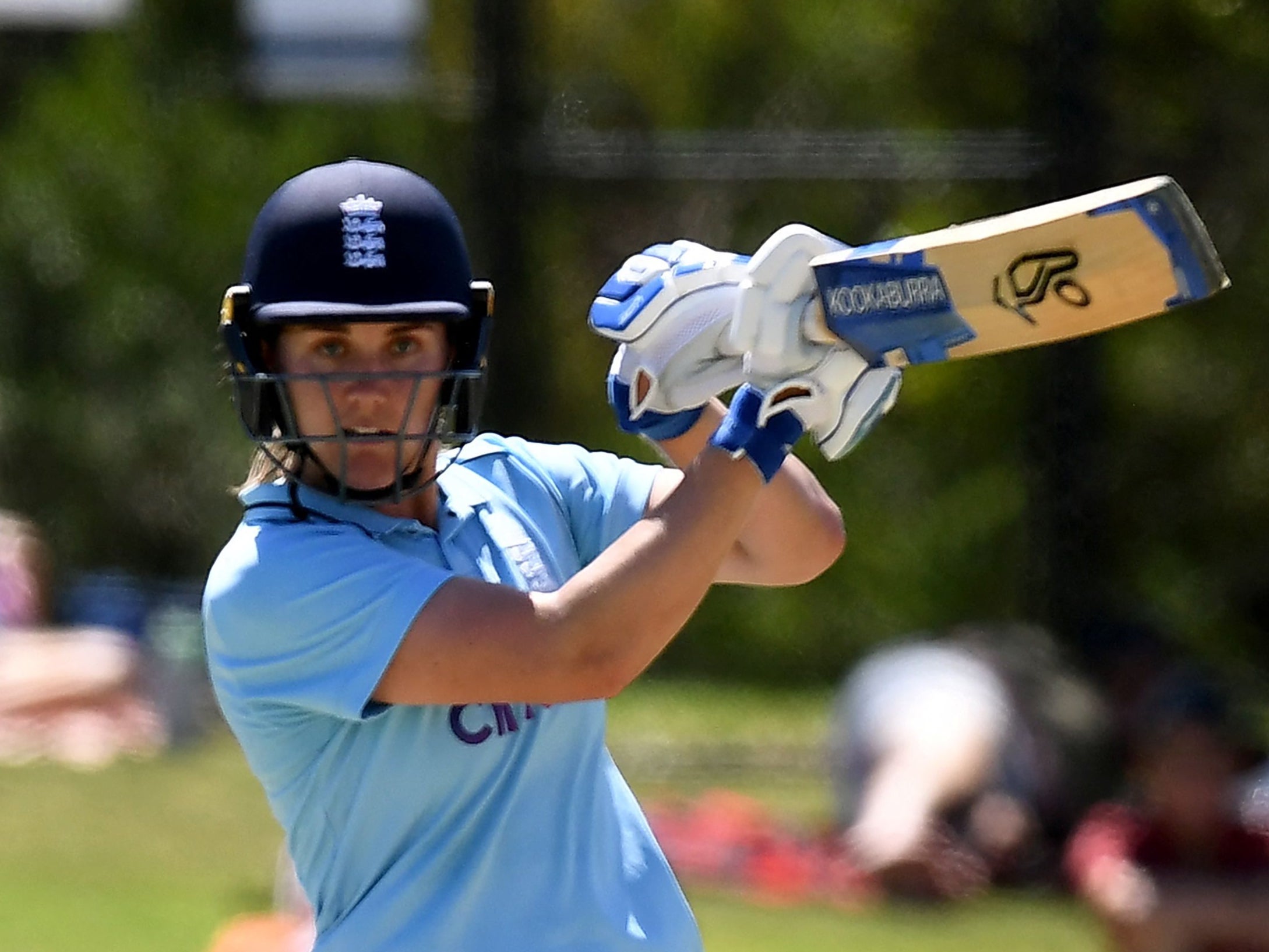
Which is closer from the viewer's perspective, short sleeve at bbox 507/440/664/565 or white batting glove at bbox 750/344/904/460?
white batting glove at bbox 750/344/904/460

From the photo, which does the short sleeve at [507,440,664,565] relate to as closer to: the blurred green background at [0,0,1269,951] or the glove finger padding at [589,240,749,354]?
the glove finger padding at [589,240,749,354]

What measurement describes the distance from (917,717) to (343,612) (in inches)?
180

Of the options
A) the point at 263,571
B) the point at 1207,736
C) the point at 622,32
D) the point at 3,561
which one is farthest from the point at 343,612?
the point at 3,561

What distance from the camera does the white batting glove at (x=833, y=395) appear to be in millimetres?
2334

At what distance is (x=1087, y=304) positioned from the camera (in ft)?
7.93

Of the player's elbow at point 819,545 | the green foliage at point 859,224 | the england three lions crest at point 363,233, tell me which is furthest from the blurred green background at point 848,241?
the england three lions crest at point 363,233

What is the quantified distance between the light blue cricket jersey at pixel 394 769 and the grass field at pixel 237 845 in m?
3.37

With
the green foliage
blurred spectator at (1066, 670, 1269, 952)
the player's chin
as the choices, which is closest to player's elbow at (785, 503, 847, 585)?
the player's chin

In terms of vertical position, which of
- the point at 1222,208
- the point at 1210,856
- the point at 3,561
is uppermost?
the point at 1222,208

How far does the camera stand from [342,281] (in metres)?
2.38

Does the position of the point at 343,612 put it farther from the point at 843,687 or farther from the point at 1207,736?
the point at 843,687

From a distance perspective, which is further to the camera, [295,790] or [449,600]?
[295,790]

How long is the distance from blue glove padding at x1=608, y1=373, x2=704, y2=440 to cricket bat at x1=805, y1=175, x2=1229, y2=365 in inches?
15.3

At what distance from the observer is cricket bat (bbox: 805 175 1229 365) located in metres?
2.34
